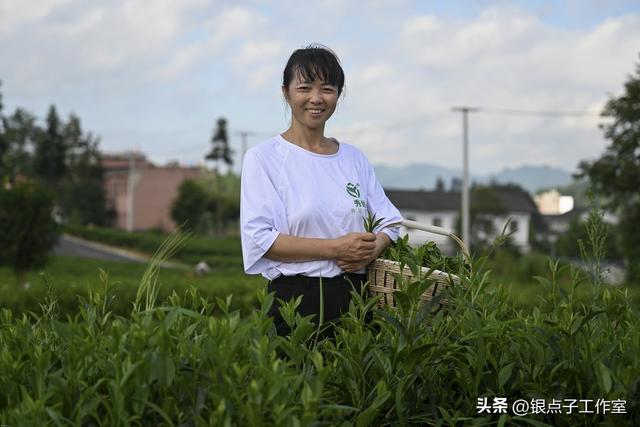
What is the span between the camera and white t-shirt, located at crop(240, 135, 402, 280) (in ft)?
11.2

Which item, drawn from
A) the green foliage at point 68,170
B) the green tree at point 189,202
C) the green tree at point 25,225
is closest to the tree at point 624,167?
the green tree at point 25,225

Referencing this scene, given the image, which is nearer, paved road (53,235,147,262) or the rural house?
paved road (53,235,147,262)

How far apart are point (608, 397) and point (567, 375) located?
0.16 metres

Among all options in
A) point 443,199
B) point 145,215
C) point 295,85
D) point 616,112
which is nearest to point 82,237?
point 145,215

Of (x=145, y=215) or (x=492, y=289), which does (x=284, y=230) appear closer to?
(x=492, y=289)

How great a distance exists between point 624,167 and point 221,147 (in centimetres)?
6934

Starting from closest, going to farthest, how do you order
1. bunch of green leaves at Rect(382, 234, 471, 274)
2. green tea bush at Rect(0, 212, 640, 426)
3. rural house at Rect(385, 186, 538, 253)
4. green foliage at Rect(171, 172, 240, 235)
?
green tea bush at Rect(0, 212, 640, 426) < bunch of green leaves at Rect(382, 234, 471, 274) < green foliage at Rect(171, 172, 240, 235) < rural house at Rect(385, 186, 538, 253)

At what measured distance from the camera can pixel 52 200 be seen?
109 ft

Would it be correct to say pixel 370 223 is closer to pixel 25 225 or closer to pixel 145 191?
pixel 25 225

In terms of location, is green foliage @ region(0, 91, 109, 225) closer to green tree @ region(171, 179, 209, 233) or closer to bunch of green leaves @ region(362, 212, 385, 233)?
green tree @ region(171, 179, 209, 233)

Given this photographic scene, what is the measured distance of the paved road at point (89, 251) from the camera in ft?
225

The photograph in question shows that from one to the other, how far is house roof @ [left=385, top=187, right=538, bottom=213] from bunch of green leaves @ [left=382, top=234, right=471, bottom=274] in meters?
102

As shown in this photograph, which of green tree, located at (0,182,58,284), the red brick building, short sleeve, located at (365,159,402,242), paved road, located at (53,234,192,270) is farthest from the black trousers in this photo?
the red brick building

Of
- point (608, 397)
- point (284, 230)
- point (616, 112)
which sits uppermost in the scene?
point (616, 112)
